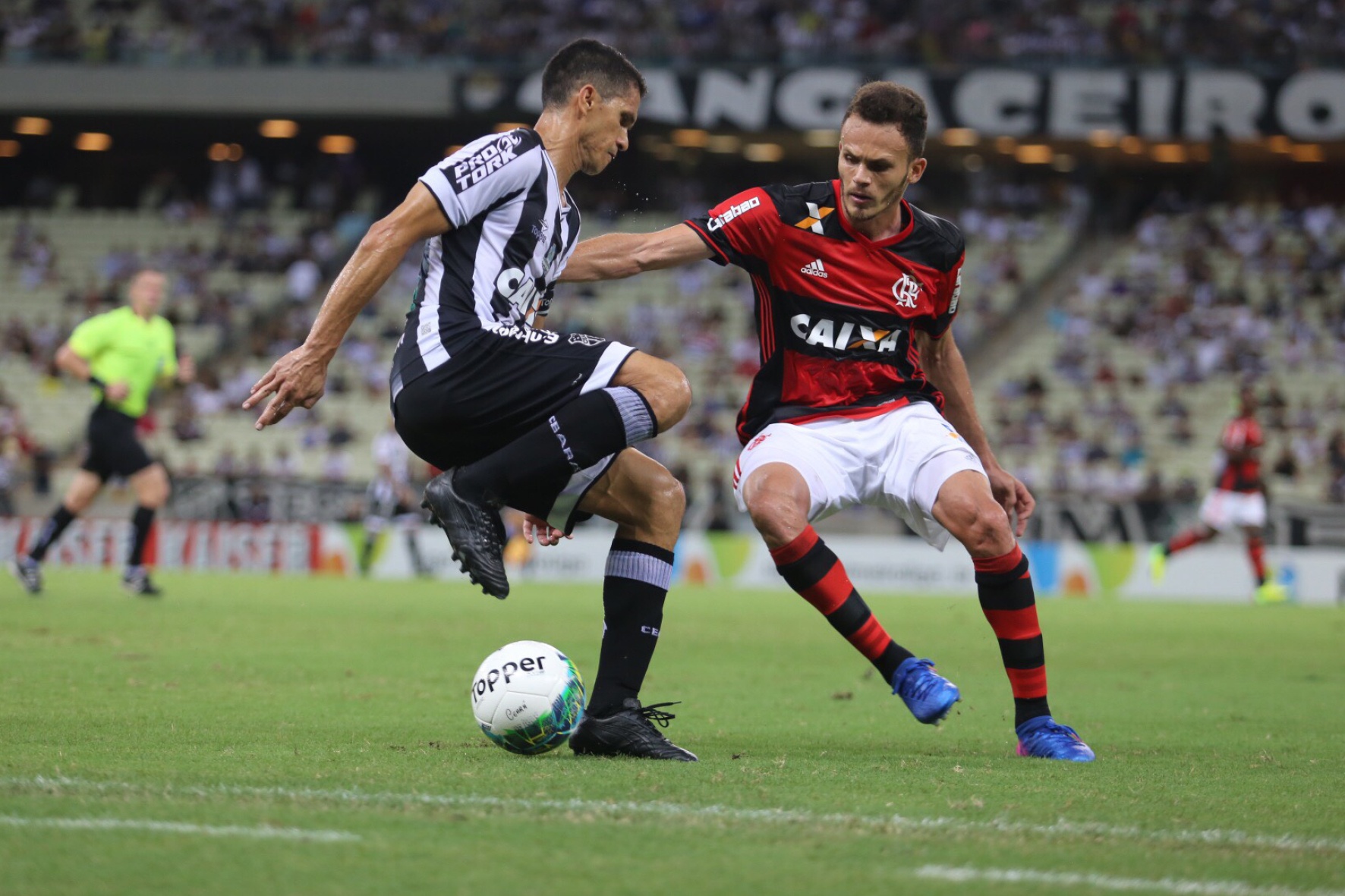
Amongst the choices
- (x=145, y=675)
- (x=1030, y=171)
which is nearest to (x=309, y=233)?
(x=1030, y=171)

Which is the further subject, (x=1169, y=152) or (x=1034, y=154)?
(x=1034, y=154)

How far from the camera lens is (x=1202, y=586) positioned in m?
20.0

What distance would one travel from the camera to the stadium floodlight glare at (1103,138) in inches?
1142

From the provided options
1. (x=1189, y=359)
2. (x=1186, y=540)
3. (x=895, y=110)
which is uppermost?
(x=1189, y=359)

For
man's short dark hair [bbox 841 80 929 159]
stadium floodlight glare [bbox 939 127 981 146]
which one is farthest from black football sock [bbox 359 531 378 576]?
man's short dark hair [bbox 841 80 929 159]

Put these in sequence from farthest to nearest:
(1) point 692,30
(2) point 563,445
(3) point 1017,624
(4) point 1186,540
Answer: (1) point 692,30 < (4) point 1186,540 < (3) point 1017,624 < (2) point 563,445

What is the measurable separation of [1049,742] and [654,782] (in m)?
1.67

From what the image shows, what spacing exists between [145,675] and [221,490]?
56.3 feet

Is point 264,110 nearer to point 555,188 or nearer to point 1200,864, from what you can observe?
point 555,188

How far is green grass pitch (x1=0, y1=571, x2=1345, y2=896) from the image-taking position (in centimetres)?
321

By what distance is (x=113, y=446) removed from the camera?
12609 millimetres

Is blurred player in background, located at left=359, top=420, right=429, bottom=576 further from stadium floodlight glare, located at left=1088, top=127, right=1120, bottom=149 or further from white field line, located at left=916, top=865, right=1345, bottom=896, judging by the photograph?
white field line, located at left=916, top=865, right=1345, bottom=896

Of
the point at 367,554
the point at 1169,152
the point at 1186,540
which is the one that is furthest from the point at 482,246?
the point at 1169,152

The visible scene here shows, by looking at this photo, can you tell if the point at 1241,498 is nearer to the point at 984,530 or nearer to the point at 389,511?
the point at 389,511
